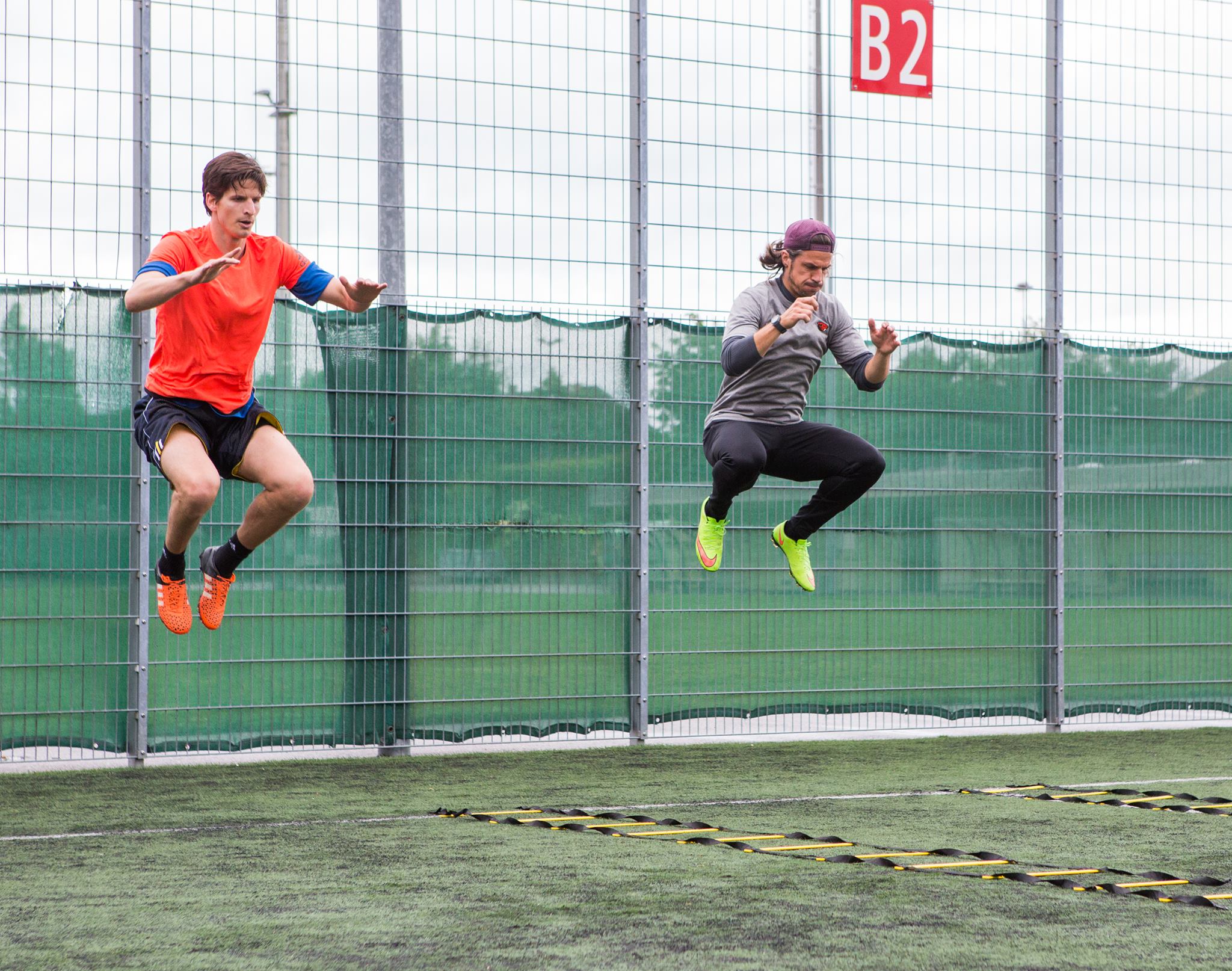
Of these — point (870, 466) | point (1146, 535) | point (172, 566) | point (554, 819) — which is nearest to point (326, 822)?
point (554, 819)

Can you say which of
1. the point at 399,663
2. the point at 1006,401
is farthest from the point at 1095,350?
the point at 399,663

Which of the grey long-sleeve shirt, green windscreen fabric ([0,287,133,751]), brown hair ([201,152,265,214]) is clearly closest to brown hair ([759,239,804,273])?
the grey long-sleeve shirt

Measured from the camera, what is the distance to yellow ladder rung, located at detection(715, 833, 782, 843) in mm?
5625

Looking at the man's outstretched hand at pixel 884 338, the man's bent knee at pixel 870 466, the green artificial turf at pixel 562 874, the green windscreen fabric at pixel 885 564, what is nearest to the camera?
the green artificial turf at pixel 562 874

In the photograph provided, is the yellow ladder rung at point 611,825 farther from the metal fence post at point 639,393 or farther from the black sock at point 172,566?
the metal fence post at point 639,393

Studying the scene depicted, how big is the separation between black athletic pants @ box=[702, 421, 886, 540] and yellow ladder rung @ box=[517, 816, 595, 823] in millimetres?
1249

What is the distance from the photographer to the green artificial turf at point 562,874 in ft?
12.9

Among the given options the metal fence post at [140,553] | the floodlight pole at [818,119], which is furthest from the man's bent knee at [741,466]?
the floodlight pole at [818,119]

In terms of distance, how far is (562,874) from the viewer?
4988mm

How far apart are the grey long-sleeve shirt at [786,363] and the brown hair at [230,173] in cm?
174

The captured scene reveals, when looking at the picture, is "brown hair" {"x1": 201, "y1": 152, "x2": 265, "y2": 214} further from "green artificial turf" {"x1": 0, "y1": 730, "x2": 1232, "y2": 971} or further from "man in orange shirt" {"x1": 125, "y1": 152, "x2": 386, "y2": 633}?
"green artificial turf" {"x1": 0, "y1": 730, "x2": 1232, "y2": 971}

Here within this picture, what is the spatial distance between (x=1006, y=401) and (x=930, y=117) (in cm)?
165

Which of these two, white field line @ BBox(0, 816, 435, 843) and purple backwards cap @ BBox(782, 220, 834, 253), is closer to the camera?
purple backwards cap @ BBox(782, 220, 834, 253)

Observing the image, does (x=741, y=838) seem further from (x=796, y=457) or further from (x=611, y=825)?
(x=796, y=457)
